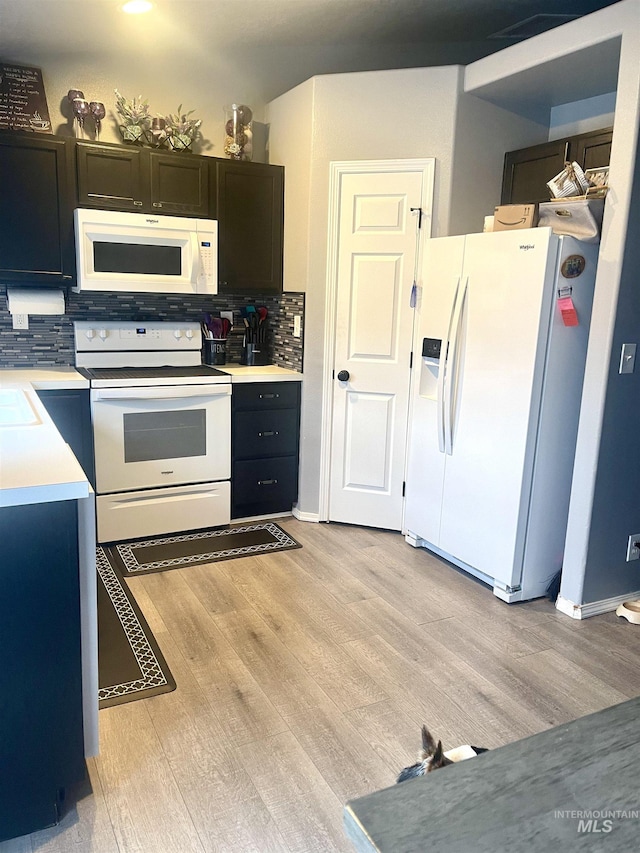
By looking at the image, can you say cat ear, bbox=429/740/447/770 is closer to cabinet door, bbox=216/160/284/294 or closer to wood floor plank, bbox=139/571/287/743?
wood floor plank, bbox=139/571/287/743

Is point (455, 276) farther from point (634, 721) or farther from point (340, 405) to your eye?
point (634, 721)

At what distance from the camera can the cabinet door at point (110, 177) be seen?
3.31 meters

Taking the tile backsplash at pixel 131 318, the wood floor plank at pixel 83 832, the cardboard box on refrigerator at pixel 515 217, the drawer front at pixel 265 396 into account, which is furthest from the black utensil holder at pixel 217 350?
the wood floor plank at pixel 83 832

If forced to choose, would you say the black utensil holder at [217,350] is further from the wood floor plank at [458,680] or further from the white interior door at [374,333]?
the wood floor plank at [458,680]

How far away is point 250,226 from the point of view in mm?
3785

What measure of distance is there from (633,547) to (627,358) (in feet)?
2.96

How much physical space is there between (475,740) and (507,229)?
83.5 inches

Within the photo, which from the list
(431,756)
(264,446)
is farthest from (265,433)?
(431,756)

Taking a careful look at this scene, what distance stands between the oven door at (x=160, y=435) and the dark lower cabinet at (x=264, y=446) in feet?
0.28

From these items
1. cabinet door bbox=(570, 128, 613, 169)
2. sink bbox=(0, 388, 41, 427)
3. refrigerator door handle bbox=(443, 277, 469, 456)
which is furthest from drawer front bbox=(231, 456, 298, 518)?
cabinet door bbox=(570, 128, 613, 169)

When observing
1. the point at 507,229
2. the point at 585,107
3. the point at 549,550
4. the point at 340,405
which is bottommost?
the point at 549,550

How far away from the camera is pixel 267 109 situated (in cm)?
399

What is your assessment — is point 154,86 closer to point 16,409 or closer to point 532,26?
point 532,26

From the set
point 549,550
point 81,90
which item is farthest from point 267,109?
point 549,550
